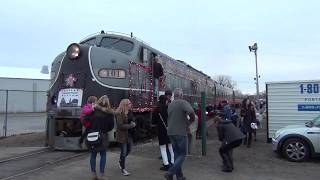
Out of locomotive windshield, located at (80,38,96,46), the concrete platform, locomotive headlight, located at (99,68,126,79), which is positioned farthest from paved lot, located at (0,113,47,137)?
locomotive headlight, located at (99,68,126,79)

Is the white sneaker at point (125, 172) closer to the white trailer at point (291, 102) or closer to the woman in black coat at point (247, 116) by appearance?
the woman in black coat at point (247, 116)

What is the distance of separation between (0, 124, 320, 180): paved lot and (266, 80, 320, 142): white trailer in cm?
295

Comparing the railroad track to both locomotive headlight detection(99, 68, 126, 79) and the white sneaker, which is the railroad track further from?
locomotive headlight detection(99, 68, 126, 79)

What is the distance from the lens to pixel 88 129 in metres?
9.55

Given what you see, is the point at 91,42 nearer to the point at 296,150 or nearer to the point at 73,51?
the point at 73,51

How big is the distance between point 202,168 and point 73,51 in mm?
5733

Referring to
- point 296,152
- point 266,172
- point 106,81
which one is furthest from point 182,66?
point 266,172

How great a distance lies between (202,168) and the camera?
37.4 feet

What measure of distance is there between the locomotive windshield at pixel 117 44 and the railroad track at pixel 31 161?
425 cm

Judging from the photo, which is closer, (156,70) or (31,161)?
(31,161)

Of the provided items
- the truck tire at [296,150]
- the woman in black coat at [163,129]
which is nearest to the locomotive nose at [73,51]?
the woman in black coat at [163,129]

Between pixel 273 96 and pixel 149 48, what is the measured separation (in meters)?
4.82

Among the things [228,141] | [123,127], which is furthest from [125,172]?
[228,141]

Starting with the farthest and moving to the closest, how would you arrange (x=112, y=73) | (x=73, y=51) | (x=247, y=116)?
(x=247, y=116) → (x=112, y=73) → (x=73, y=51)
